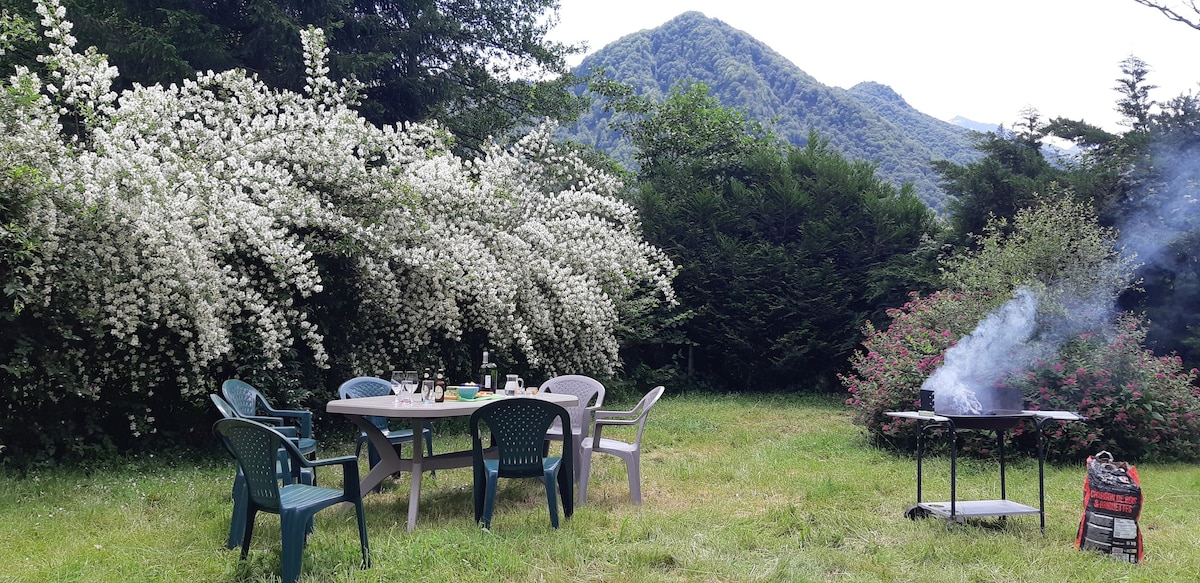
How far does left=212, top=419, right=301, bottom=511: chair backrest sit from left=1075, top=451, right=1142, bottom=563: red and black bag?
3868 mm

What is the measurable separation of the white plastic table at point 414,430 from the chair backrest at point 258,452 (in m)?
1.08

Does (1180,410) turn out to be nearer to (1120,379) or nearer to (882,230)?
(1120,379)

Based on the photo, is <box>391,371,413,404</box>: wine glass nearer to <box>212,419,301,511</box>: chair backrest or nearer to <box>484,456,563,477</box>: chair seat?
<box>484,456,563,477</box>: chair seat

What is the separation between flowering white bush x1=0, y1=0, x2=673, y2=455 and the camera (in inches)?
226

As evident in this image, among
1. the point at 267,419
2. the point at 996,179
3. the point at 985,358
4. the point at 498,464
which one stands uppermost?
the point at 996,179

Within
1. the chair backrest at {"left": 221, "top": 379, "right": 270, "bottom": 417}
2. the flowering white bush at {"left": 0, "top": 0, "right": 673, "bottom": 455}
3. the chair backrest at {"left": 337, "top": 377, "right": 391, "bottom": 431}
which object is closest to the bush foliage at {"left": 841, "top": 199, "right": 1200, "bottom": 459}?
the flowering white bush at {"left": 0, "top": 0, "right": 673, "bottom": 455}

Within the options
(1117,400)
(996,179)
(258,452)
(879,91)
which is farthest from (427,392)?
(879,91)

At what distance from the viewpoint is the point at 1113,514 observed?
13.4 feet

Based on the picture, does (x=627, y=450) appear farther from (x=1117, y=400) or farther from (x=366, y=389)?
(x=1117, y=400)

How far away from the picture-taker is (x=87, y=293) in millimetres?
5801

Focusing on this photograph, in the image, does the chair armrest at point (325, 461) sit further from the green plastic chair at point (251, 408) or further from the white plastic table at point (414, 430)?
the green plastic chair at point (251, 408)

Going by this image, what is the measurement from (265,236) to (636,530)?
3.76 metres

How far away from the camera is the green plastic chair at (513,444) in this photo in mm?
4473

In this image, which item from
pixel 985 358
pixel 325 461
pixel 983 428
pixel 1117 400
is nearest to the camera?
pixel 325 461
